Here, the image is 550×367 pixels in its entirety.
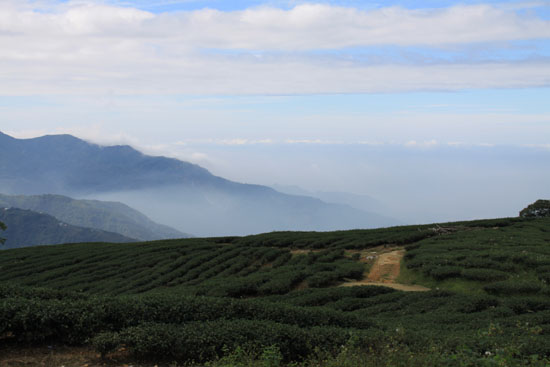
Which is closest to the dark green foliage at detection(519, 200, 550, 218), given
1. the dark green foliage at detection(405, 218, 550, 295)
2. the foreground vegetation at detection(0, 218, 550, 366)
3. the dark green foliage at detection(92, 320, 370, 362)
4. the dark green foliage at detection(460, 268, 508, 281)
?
the foreground vegetation at detection(0, 218, 550, 366)

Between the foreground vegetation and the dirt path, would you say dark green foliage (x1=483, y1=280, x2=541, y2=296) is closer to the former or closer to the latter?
the foreground vegetation

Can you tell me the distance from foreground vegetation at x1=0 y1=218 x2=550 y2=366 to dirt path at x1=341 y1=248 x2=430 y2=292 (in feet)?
1.79

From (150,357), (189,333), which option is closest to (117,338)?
(150,357)

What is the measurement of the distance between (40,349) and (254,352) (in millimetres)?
5003

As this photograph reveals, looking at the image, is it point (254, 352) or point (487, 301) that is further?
point (487, 301)

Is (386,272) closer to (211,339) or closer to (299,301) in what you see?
(299,301)

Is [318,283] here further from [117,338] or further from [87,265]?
[87,265]

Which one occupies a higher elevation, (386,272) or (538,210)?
(538,210)

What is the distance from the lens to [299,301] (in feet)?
56.1

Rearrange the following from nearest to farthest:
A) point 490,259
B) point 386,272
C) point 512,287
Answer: point 512,287 → point 490,259 → point 386,272

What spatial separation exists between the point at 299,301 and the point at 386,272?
22.7 ft

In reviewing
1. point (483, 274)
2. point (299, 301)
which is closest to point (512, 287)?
point (483, 274)

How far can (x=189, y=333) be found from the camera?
934 centimetres

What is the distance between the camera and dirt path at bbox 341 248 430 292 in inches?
793
